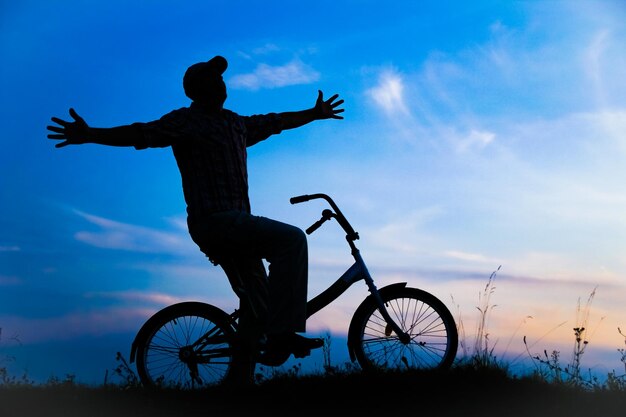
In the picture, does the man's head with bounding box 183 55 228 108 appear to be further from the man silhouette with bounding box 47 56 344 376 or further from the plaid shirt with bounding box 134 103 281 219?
the plaid shirt with bounding box 134 103 281 219

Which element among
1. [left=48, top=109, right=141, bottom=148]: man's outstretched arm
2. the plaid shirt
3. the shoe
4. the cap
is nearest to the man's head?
the cap

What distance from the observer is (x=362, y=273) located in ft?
27.3

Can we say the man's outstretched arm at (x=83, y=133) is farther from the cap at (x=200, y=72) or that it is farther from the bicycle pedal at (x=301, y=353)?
the bicycle pedal at (x=301, y=353)

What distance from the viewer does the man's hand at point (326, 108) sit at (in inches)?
359

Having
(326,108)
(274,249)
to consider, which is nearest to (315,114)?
(326,108)

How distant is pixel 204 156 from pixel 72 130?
4.53ft

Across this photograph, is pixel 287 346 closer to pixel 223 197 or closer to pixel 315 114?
pixel 223 197

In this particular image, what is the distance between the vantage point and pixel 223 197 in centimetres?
793

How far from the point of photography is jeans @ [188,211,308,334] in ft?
25.5

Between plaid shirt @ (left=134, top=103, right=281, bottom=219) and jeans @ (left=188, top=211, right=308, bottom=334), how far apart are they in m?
0.21

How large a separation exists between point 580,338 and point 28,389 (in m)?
6.80

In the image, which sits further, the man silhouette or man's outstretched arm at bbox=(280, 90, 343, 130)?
man's outstretched arm at bbox=(280, 90, 343, 130)

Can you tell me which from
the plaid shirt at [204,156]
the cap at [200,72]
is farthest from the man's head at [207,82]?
the plaid shirt at [204,156]

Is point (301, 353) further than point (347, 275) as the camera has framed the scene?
No
